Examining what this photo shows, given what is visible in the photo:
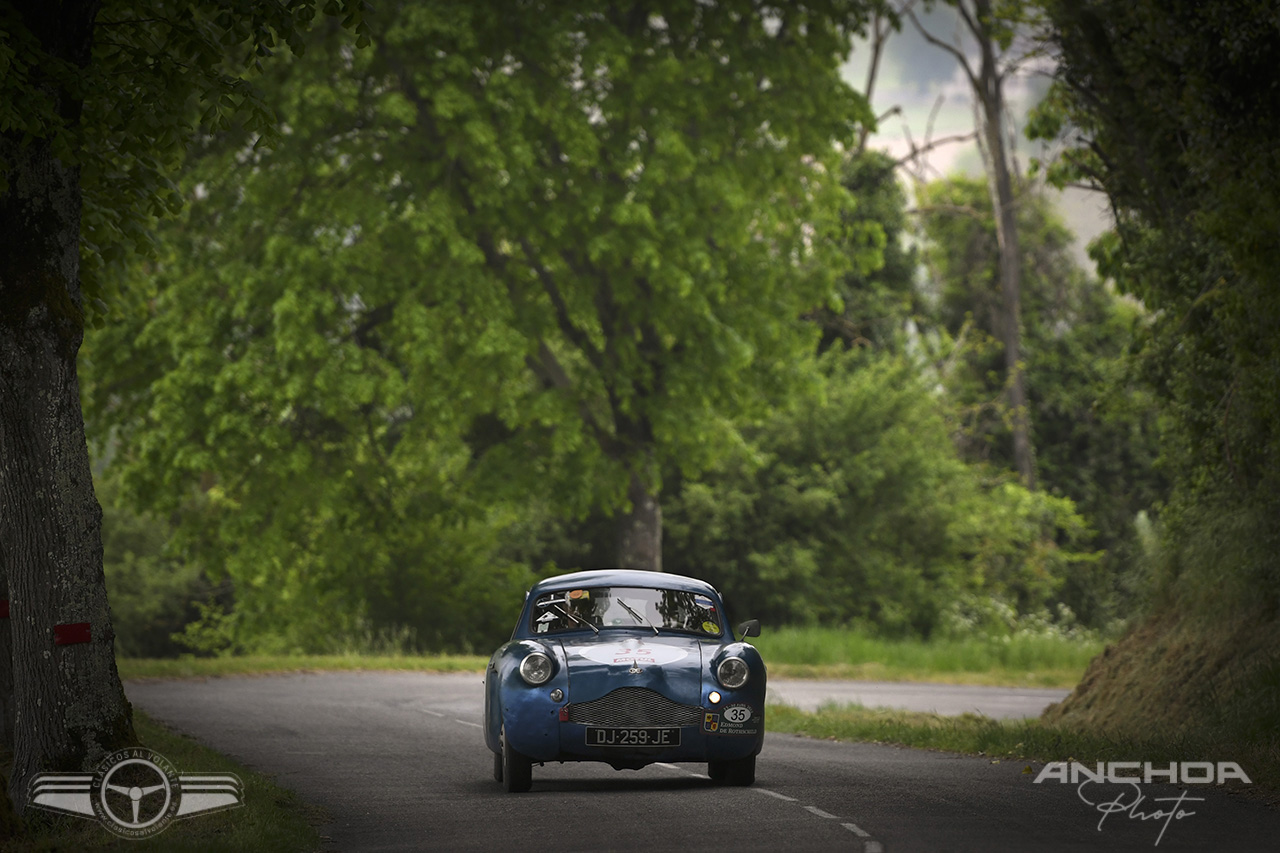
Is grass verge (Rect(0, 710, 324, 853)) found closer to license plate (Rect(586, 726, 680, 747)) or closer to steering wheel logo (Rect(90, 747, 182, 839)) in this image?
steering wheel logo (Rect(90, 747, 182, 839))

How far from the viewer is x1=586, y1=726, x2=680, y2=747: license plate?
1145 centimetres

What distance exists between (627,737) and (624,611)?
1327 millimetres

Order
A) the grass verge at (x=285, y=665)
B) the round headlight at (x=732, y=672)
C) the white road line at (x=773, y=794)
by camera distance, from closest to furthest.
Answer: the white road line at (x=773, y=794), the round headlight at (x=732, y=672), the grass verge at (x=285, y=665)

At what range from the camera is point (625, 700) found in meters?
11.5

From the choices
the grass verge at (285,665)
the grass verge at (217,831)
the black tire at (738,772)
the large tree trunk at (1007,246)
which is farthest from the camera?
the large tree trunk at (1007,246)

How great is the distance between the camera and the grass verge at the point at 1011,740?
→ 43.0 feet

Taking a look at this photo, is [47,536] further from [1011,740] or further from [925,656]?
[925,656]

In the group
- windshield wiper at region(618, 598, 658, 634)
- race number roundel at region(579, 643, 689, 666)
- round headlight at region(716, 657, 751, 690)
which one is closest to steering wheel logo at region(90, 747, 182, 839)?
race number roundel at region(579, 643, 689, 666)

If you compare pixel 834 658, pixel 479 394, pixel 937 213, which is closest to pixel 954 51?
pixel 937 213

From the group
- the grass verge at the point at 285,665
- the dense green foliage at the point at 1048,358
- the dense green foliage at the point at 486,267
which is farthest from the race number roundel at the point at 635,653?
the dense green foliage at the point at 1048,358

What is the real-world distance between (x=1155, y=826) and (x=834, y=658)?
82.2 feet

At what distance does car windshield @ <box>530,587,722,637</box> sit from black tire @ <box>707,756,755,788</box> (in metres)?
1.03

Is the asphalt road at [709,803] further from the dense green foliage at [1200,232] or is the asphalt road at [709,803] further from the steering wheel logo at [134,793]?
the dense green foliage at [1200,232]

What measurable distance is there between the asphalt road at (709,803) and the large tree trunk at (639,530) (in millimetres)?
14083
